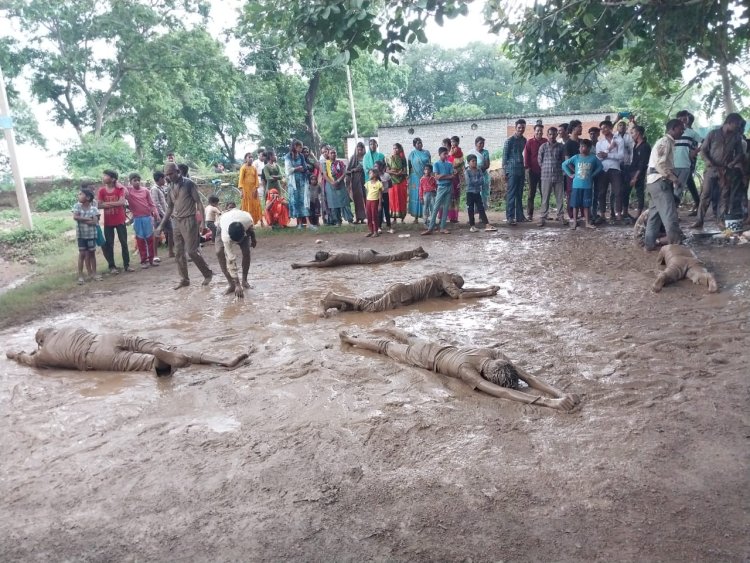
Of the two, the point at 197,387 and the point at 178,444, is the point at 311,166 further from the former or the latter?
the point at 178,444

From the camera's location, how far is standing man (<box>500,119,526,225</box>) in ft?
34.8

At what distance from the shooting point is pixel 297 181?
12.3m

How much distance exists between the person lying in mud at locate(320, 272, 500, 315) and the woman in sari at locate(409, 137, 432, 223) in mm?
5981

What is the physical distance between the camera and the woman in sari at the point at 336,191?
12273mm

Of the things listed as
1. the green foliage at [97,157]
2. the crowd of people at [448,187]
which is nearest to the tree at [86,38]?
the green foliage at [97,157]

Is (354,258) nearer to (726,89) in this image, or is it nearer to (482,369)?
(482,369)

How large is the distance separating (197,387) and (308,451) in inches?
58.9

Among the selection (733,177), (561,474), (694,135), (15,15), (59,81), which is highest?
(15,15)

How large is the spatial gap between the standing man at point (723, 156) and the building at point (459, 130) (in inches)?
595

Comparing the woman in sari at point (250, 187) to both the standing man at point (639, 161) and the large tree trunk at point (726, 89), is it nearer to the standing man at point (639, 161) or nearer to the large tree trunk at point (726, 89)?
the standing man at point (639, 161)

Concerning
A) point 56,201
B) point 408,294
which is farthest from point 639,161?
point 56,201

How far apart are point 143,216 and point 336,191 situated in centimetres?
447

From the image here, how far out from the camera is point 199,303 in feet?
22.9

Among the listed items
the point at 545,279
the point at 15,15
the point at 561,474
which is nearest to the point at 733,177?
the point at 545,279
